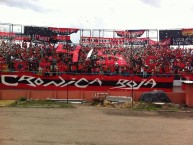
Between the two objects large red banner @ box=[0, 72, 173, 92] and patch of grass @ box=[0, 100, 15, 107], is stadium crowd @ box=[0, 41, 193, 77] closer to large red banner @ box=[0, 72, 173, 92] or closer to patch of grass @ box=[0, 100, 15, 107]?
large red banner @ box=[0, 72, 173, 92]

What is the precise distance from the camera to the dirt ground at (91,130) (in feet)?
44.7

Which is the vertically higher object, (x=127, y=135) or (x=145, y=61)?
(x=145, y=61)

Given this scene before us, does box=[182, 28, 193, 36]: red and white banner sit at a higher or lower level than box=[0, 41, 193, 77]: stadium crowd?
higher

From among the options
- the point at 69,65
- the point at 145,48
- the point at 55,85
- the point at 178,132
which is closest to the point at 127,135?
the point at 178,132

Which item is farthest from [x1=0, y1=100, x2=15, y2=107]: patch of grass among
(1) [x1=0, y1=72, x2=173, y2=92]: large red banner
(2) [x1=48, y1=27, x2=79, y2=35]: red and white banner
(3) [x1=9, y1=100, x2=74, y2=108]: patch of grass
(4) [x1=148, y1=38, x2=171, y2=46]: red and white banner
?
(4) [x1=148, y1=38, x2=171, y2=46]: red and white banner

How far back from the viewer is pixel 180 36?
4634cm

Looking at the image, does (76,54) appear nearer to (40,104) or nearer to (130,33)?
(130,33)

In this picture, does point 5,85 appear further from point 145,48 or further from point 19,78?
point 145,48

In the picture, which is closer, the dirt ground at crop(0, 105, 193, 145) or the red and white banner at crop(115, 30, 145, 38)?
the dirt ground at crop(0, 105, 193, 145)

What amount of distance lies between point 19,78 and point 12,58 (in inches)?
249

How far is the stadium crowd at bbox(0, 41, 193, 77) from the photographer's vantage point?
128 ft

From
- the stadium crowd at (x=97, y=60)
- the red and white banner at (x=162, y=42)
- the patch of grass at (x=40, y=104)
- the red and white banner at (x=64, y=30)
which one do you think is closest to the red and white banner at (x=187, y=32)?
the red and white banner at (x=162, y=42)

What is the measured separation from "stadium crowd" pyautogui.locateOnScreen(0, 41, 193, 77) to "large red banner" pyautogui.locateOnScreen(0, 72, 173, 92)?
79.0 inches

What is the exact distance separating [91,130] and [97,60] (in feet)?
83.0
